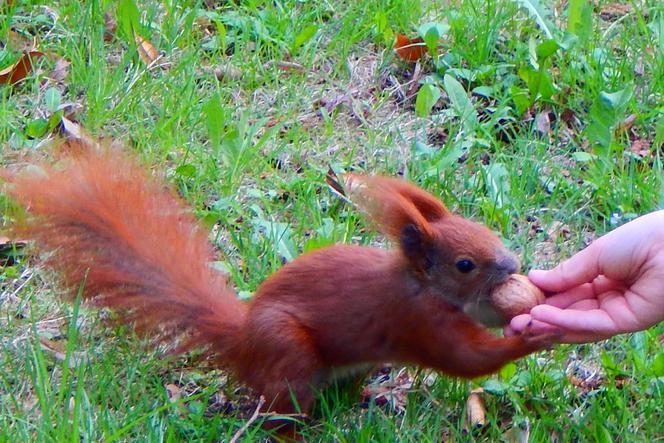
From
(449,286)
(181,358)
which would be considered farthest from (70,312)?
(449,286)

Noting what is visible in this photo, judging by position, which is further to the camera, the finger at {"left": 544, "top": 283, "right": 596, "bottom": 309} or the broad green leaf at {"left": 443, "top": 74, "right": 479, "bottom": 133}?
the broad green leaf at {"left": 443, "top": 74, "right": 479, "bottom": 133}

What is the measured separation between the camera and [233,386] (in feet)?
7.75

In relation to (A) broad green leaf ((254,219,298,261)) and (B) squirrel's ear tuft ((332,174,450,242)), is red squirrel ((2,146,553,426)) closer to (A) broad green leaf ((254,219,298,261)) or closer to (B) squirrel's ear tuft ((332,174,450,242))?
(B) squirrel's ear tuft ((332,174,450,242))

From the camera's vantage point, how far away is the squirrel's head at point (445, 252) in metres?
2.26

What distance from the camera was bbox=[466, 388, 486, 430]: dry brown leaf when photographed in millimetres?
2301

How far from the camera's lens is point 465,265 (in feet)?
7.47

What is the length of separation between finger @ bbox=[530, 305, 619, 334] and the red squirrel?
52 mm

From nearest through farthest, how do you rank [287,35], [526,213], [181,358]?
[181,358] → [526,213] → [287,35]

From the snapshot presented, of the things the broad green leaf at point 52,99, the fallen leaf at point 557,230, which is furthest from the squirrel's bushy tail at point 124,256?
the fallen leaf at point 557,230

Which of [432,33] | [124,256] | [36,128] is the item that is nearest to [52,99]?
[36,128]

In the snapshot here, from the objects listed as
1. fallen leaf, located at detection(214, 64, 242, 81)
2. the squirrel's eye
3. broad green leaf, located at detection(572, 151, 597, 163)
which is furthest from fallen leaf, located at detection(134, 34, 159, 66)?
the squirrel's eye

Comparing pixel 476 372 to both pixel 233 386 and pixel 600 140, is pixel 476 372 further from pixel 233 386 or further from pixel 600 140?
pixel 600 140

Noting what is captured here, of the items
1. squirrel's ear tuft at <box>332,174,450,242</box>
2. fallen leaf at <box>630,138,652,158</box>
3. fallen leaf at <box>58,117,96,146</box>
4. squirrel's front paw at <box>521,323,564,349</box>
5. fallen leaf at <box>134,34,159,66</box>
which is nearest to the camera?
squirrel's front paw at <box>521,323,564,349</box>

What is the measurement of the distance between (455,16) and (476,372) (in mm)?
1655
